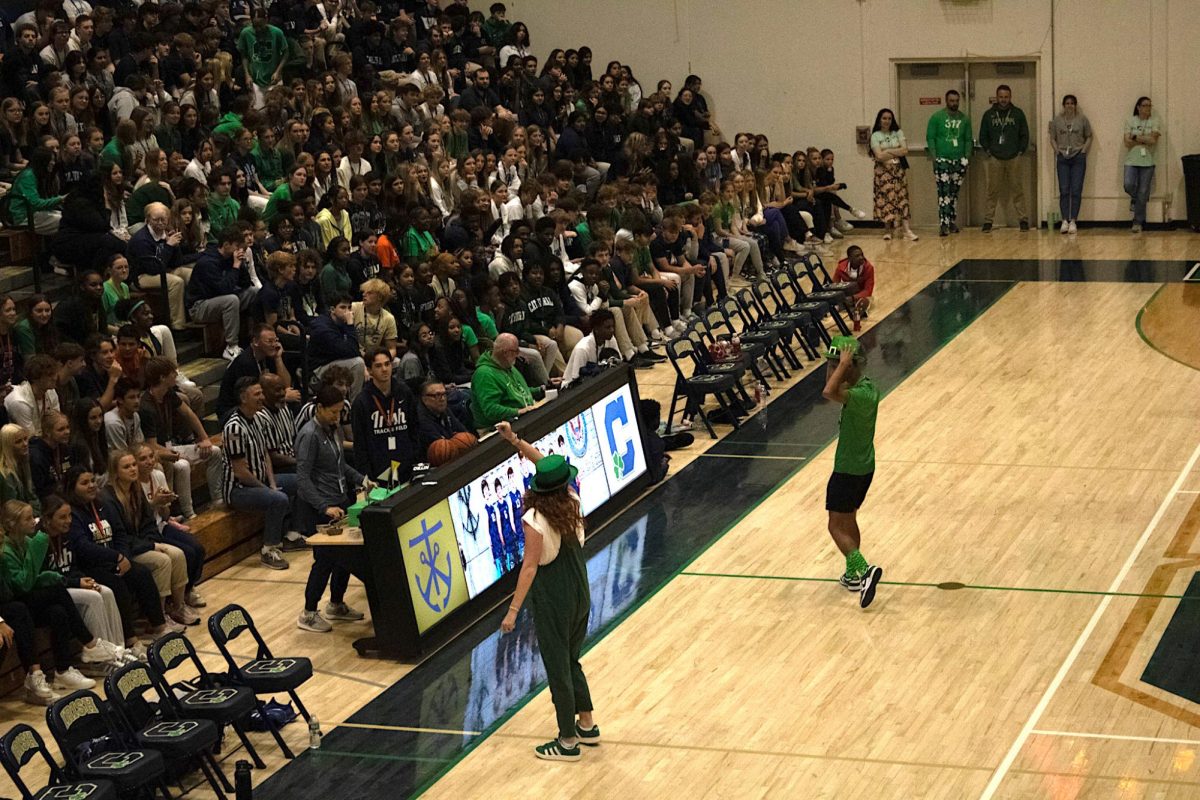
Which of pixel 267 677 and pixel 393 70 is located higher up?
pixel 393 70

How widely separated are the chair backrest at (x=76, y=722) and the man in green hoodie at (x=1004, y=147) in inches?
707

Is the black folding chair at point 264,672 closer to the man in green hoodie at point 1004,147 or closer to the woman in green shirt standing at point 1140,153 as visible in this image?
the man in green hoodie at point 1004,147

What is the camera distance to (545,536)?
8.51 metres

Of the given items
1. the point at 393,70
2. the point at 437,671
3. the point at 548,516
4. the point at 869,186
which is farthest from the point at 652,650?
the point at 869,186

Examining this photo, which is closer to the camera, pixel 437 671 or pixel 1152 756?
pixel 1152 756

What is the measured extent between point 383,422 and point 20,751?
4.70m

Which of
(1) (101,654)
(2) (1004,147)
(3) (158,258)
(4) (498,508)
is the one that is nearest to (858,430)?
(4) (498,508)

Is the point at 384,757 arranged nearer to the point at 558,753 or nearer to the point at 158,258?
the point at 558,753

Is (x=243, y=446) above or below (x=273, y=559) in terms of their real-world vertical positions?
above

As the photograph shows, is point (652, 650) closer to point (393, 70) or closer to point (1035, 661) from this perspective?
point (1035, 661)

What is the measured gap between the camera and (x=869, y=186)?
25.2 meters

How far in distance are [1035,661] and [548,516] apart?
3088mm

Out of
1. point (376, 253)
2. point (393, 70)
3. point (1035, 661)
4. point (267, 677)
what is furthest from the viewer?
point (393, 70)

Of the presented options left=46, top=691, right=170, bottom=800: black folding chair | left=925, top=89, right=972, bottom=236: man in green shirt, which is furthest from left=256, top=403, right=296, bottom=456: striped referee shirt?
left=925, top=89, right=972, bottom=236: man in green shirt
